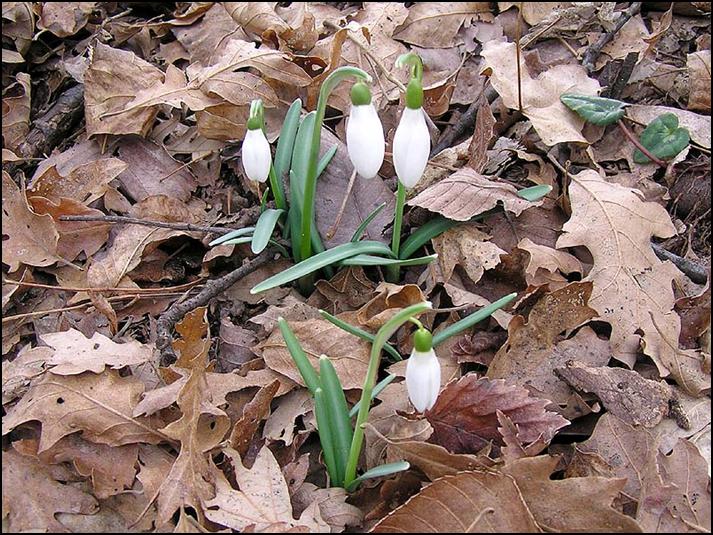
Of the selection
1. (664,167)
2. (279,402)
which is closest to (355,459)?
(279,402)

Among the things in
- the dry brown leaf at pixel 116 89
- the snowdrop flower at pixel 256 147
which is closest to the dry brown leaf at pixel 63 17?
the dry brown leaf at pixel 116 89

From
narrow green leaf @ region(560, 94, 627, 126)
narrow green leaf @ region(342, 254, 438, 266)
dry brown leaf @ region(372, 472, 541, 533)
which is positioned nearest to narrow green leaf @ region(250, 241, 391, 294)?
narrow green leaf @ region(342, 254, 438, 266)

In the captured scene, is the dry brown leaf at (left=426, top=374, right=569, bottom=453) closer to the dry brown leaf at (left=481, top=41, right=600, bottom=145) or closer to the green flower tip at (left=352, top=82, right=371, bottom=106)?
the green flower tip at (left=352, top=82, right=371, bottom=106)

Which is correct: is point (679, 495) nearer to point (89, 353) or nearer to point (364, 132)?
point (364, 132)

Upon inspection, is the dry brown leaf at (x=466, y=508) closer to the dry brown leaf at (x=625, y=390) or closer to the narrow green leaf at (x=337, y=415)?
the narrow green leaf at (x=337, y=415)

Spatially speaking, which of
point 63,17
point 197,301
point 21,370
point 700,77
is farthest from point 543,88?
point 63,17

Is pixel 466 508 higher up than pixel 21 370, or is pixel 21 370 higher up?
pixel 466 508

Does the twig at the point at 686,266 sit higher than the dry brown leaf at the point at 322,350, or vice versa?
the twig at the point at 686,266
